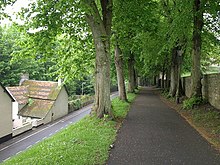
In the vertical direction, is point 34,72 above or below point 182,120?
above

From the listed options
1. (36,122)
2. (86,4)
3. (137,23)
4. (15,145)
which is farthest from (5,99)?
(86,4)

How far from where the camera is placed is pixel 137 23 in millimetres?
15203

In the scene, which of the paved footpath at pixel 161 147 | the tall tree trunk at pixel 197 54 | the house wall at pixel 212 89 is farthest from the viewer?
the tall tree trunk at pixel 197 54

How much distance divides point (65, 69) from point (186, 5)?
27.5 feet

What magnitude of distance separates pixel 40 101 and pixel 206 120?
85.0ft

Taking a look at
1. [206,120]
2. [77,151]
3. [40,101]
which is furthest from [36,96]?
[77,151]

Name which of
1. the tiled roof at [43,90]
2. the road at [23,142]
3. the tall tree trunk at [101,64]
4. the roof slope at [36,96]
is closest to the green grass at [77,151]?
the tall tree trunk at [101,64]

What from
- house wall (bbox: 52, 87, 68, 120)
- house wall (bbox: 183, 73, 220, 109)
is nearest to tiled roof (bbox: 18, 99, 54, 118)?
house wall (bbox: 52, 87, 68, 120)

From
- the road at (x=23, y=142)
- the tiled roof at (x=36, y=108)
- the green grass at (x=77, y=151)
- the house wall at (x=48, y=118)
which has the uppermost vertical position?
the green grass at (x=77, y=151)

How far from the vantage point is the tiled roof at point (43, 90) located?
113 ft

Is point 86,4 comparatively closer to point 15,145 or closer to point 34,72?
point 15,145

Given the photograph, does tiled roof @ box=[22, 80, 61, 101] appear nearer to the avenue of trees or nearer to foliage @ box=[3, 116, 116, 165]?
the avenue of trees

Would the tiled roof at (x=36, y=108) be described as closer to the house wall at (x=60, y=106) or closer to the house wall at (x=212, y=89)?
the house wall at (x=60, y=106)

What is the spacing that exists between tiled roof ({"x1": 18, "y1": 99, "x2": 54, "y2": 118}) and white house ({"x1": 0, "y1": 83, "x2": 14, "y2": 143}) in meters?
7.93
